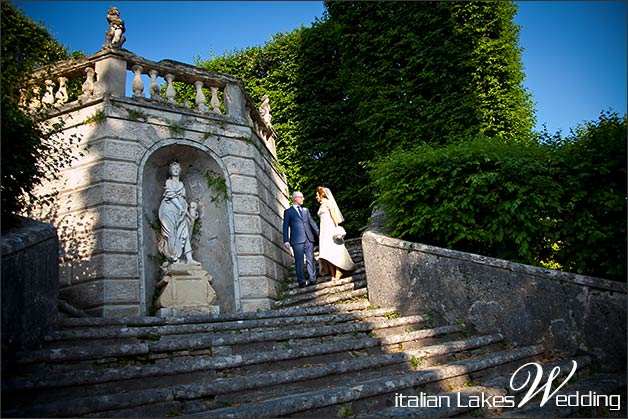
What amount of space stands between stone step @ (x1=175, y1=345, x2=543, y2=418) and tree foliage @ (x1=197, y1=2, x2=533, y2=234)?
694 centimetres

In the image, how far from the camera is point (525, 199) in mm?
5414

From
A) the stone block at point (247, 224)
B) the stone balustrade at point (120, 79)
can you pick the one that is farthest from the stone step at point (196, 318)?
the stone balustrade at point (120, 79)

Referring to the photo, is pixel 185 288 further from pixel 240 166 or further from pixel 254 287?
pixel 240 166

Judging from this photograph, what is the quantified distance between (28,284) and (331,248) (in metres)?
5.09

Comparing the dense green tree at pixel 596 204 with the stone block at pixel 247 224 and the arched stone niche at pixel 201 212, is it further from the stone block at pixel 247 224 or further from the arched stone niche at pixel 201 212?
the arched stone niche at pixel 201 212

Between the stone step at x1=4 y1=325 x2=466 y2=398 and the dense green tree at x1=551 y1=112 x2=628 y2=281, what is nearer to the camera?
the stone step at x1=4 y1=325 x2=466 y2=398

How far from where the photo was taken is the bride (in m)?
→ 8.07

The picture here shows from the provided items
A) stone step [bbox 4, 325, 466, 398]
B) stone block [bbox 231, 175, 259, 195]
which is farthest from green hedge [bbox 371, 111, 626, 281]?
stone block [bbox 231, 175, 259, 195]

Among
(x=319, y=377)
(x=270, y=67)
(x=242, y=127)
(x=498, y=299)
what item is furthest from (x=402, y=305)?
(x=270, y=67)

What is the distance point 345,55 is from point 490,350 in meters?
10.9

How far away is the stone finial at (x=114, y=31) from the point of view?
25.6ft

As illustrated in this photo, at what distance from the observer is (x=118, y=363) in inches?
156

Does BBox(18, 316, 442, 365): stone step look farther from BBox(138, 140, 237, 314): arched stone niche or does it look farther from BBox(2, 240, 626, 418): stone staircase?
BBox(138, 140, 237, 314): arched stone niche

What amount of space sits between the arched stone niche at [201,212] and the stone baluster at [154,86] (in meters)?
0.93
